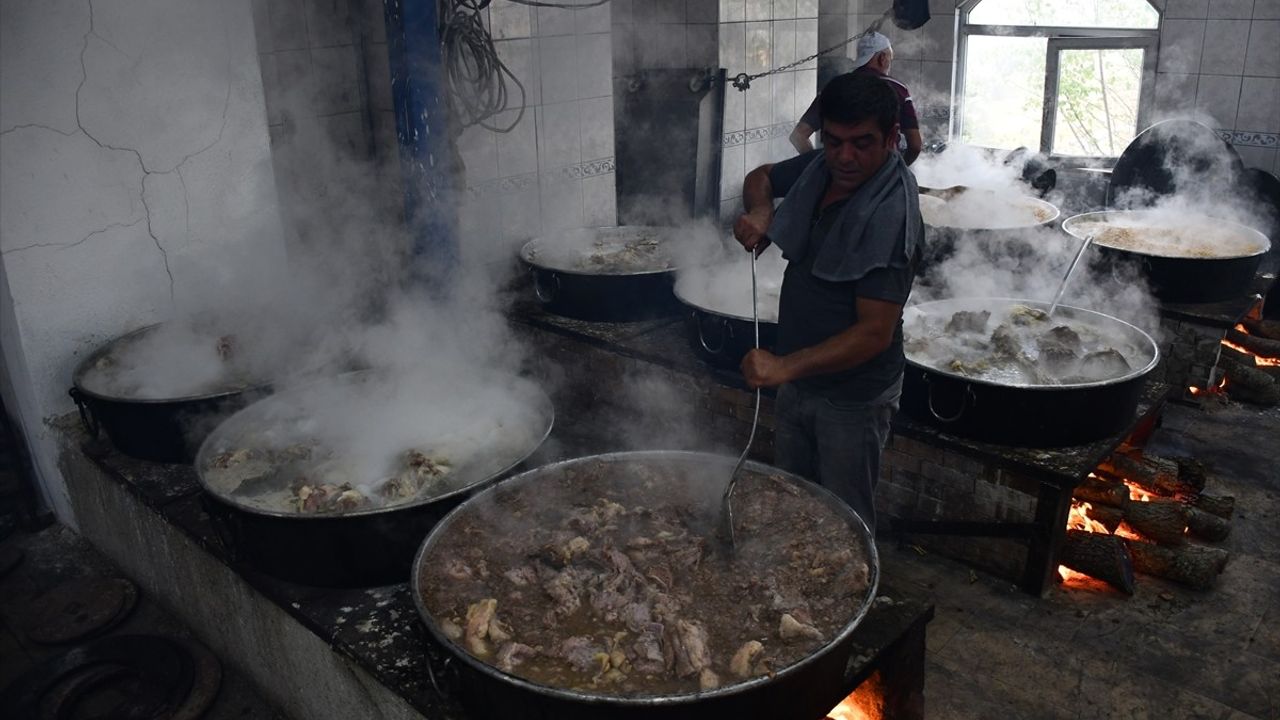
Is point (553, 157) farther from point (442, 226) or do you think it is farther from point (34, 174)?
point (34, 174)

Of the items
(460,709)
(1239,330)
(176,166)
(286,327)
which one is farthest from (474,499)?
(1239,330)

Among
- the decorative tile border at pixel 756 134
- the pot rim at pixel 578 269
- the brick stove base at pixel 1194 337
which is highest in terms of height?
the decorative tile border at pixel 756 134

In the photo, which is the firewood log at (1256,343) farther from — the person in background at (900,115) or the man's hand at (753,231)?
the man's hand at (753,231)

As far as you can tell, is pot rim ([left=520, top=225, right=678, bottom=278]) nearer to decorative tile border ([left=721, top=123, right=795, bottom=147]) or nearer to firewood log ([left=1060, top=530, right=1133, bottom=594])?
decorative tile border ([left=721, top=123, right=795, bottom=147])

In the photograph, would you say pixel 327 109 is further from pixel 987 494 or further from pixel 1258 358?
pixel 1258 358

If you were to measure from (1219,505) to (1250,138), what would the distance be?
13.5 ft

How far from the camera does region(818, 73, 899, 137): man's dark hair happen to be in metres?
2.97

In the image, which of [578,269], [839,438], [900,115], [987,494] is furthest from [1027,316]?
[578,269]

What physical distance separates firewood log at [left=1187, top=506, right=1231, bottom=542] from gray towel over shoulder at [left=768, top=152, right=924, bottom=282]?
8.27 feet

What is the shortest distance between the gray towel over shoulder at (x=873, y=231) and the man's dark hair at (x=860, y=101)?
0.19 meters

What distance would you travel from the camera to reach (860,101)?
117 inches

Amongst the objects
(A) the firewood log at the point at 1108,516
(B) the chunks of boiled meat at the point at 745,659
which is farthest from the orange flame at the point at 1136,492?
(B) the chunks of boiled meat at the point at 745,659

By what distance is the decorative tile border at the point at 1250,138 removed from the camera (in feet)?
24.2

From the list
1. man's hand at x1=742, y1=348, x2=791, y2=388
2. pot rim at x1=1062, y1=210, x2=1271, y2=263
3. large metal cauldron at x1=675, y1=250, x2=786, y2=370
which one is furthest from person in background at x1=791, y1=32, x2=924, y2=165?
man's hand at x1=742, y1=348, x2=791, y2=388
